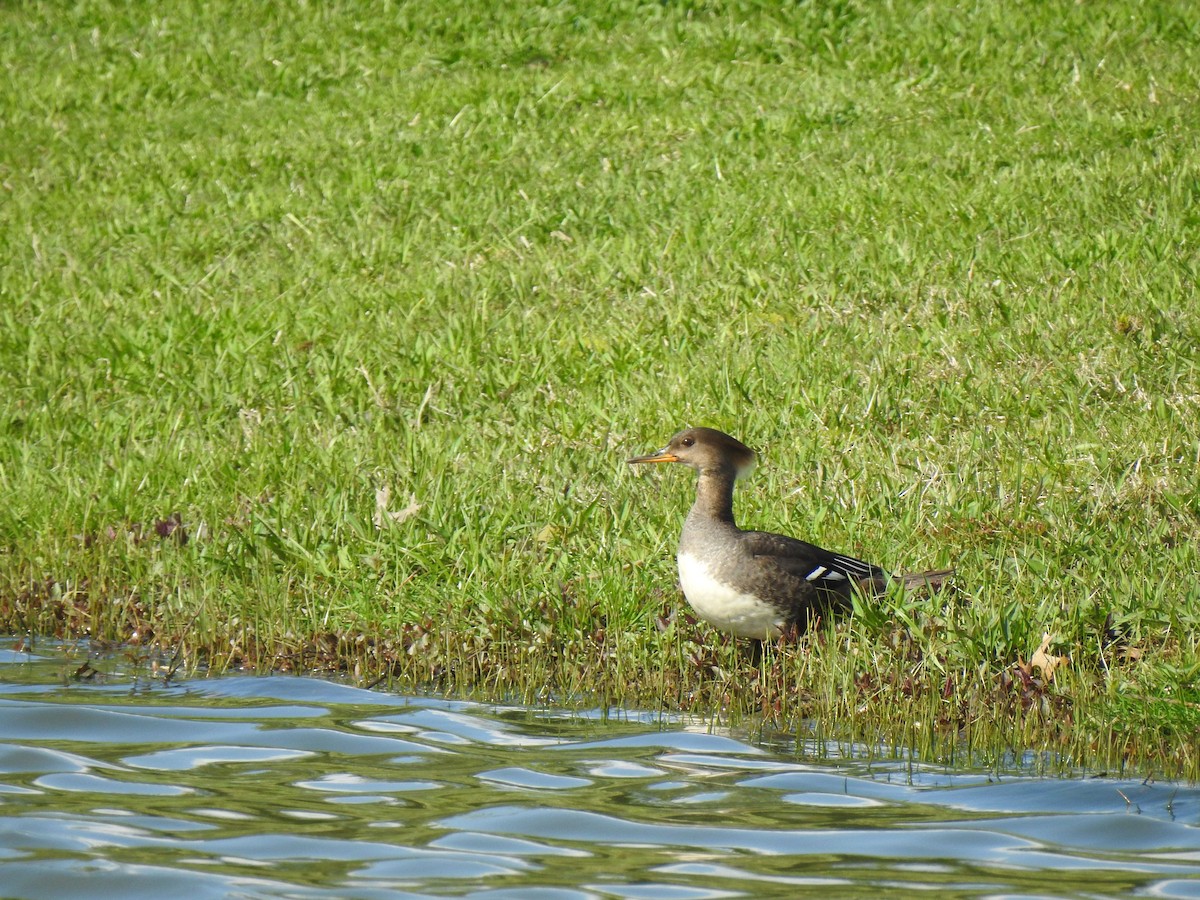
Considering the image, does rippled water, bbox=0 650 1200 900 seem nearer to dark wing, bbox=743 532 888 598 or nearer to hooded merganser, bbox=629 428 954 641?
hooded merganser, bbox=629 428 954 641

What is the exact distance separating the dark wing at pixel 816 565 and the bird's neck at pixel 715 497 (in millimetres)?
297

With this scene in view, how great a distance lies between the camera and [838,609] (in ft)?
19.5

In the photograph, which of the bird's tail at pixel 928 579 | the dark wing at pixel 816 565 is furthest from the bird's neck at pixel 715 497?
the bird's tail at pixel 928 579

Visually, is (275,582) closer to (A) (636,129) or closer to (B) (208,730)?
(B) (208,730)

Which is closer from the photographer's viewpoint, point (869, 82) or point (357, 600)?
point (357, 600)

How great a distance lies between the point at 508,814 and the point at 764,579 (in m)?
1.67

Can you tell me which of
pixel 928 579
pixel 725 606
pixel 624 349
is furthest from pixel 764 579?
pixel 624 349

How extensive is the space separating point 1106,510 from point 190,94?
38.6 feet

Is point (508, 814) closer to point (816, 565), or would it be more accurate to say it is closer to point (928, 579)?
point (816, 565)

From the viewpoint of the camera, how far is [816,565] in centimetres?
579

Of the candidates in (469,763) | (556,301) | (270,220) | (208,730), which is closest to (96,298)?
(270,220)

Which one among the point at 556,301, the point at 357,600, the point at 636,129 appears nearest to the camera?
the point at 357,600

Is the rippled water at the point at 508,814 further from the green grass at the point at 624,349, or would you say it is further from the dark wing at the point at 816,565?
the dark wing at the point at 816,565

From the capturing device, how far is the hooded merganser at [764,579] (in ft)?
18.5
